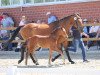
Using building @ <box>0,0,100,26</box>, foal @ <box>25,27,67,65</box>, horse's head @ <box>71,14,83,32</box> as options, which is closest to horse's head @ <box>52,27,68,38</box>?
foal @ <box>25,27,67,65</box>

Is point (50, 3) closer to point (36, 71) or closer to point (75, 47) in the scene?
point (75, 47)

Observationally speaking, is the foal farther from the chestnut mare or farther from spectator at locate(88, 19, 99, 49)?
spectator at locate(88, 19, 99, 49)

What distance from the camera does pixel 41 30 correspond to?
47.9 feet

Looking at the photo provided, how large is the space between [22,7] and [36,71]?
13.9 metres

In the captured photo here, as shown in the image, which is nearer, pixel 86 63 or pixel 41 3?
pixel 86 63

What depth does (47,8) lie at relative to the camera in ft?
67.8

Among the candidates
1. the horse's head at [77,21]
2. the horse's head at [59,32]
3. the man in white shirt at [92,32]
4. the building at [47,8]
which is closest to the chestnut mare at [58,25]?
the horse's head at [77,21]

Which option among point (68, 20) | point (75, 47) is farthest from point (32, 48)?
point (75, 47)

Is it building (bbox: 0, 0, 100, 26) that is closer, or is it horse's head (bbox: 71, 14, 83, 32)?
horse's head (bbox: 71, 14, 83, 32)

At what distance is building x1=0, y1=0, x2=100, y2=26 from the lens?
1970 cm

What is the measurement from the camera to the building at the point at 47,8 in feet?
64.6

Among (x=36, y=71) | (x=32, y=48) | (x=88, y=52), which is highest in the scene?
(x=36, y=71)

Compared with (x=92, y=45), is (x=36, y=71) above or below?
above

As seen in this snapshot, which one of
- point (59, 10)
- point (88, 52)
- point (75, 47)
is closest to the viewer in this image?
point (75, 47)
